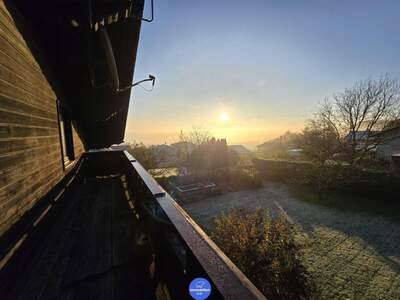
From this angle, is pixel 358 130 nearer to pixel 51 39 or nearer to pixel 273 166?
pixel 273 166

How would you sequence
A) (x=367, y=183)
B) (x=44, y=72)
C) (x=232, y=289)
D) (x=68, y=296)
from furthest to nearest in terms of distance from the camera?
(x=367, y=183)
(x=44, y=72)
(x=68, y=296)
(x=232, y=289)

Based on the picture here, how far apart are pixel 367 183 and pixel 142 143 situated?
13.2 meters

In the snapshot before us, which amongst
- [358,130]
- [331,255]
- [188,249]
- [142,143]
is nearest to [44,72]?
[188,249]

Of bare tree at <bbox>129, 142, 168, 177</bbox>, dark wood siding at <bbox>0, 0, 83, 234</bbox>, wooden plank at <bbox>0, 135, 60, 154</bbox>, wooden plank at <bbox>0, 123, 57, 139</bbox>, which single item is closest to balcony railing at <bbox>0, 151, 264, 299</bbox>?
dark wood siding at <bbox>0, 0, 83, 234</bbox>

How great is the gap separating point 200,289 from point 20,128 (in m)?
1.92

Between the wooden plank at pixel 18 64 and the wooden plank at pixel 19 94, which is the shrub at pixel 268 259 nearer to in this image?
the wooden plank at pixel 19 94

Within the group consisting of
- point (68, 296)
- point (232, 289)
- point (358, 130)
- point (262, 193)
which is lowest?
point (262, 193)

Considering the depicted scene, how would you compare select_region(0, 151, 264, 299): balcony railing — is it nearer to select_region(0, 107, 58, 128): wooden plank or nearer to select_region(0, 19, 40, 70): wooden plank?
select_region(0, 107, 58, 128): wooden plank

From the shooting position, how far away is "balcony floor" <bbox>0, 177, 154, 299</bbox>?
1.27 metres

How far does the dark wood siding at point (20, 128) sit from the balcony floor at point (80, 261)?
375 millimetres

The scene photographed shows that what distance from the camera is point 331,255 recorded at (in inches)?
186

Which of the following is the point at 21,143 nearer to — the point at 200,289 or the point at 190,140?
the point at 200,289

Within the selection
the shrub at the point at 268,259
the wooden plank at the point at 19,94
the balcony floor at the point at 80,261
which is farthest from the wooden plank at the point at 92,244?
the shrub at the point at 268,259

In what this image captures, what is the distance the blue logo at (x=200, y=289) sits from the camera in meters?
0.58
